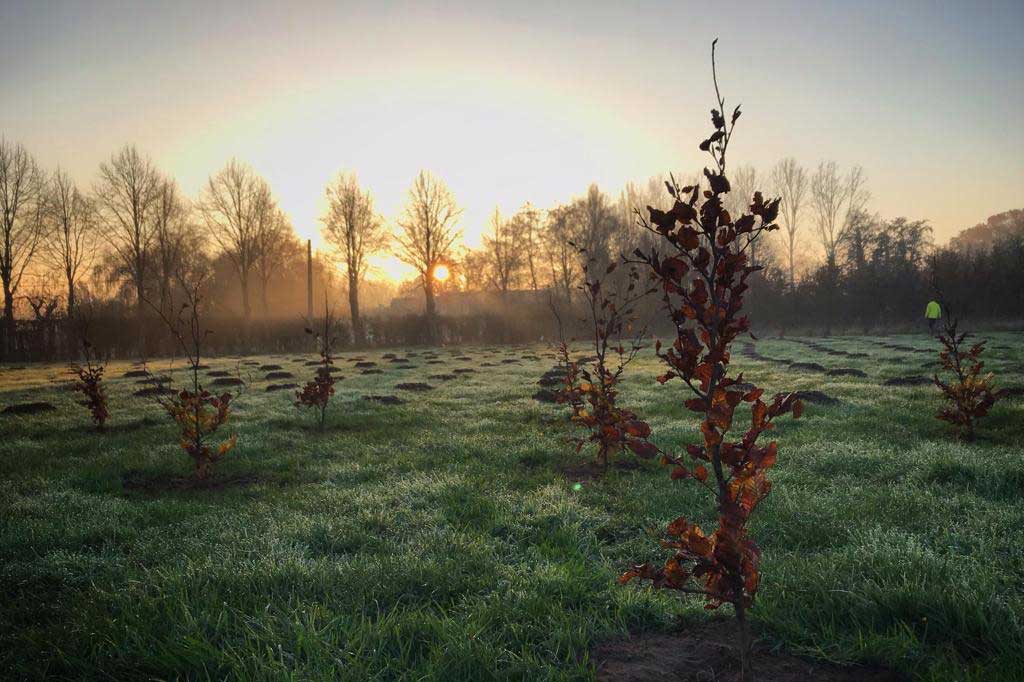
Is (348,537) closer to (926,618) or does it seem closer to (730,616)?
(730,616)

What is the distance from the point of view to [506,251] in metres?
46.8

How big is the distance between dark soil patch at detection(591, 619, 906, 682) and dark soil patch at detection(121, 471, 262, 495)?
464cm

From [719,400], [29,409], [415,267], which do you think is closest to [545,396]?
[719,400]

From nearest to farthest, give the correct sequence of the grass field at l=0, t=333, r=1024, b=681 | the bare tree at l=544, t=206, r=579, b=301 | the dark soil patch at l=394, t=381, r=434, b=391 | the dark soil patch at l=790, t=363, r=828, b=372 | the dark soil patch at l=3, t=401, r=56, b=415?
1. the grass field at l=0, t=333, r=1024, b=681
2. the dark soil patch at l=3, t=401, r=56, b=415
3. the dark soil patch at l=394, t=381, r=434, b=391
4. the dark soil patch at l=790, t=363, r=828, b=372
5. the bare tree at l=544, t=206, r=579, b=301

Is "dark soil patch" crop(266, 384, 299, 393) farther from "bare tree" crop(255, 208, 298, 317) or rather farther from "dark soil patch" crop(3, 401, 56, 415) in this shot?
"bare tree" crop(255, 208, 298, 317)

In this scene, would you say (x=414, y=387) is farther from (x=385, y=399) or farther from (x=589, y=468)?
(x=589, y=468)

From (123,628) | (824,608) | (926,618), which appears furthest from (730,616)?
(123,628)

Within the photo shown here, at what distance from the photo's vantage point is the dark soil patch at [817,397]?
28.8 ft

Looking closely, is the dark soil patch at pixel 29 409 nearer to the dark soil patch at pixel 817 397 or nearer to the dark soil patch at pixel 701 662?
the dark soil patch at pixel 701 662

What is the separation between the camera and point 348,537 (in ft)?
13.1

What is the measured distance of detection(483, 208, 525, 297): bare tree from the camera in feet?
153

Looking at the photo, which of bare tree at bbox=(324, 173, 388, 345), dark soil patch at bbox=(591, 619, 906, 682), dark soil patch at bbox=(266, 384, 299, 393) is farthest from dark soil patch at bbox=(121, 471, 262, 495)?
bare tree at bbox=(324, 173, 388, 345)

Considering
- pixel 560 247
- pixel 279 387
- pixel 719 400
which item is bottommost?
pixel 279 387

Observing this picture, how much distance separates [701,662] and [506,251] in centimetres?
4538
